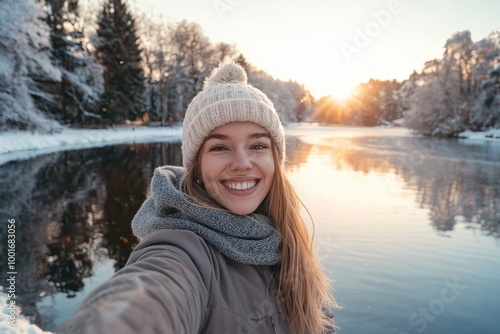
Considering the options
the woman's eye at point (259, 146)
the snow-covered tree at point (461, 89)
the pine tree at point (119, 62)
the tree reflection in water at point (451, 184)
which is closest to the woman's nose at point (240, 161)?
the woman's eye at point (259, 146)

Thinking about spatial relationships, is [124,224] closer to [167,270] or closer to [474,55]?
[167,270]

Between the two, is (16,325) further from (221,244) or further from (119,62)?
(119,62)

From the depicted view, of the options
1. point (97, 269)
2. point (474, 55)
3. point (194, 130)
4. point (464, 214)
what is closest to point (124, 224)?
point (97, 269)

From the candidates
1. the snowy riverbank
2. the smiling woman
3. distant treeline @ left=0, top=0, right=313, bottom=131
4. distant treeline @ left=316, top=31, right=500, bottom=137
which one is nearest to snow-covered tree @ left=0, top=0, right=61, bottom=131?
distant treeline @ left=0, top=0, right=313, bottom=131

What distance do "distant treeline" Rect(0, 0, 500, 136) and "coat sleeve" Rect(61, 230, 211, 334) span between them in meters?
21.0

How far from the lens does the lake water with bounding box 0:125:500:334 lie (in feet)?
12.6

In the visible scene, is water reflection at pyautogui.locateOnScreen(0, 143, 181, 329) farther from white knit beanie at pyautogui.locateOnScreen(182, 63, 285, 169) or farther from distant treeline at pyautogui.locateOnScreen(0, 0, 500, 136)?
distant treeline at pyautogui.locateOnScreen(0, 0, 500, 136)

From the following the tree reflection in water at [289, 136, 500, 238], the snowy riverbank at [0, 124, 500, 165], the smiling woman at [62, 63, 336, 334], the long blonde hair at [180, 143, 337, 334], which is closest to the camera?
the smiling woman at [62, 63, 336, 334]

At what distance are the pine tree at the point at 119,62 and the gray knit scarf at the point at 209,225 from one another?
32709mm

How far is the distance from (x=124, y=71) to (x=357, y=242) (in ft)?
108

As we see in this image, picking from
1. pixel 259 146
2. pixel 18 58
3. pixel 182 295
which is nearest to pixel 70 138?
pixel 18 58

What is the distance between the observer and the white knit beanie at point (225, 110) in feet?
4.94

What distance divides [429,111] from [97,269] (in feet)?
149

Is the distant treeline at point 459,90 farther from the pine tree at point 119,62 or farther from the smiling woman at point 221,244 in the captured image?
the smiling woman at point 221,244
